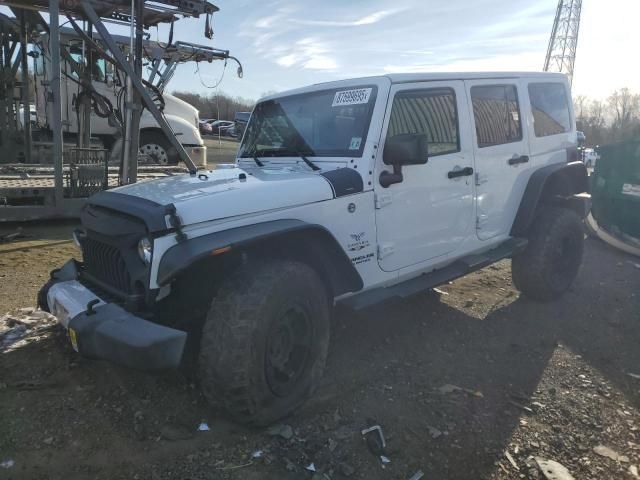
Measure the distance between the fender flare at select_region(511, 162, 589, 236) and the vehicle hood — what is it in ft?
7.63

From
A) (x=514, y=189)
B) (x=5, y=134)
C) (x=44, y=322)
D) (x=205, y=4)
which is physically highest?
(x=205, y=4)

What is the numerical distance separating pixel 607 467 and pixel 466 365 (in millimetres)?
1161

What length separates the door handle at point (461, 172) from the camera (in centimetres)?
376

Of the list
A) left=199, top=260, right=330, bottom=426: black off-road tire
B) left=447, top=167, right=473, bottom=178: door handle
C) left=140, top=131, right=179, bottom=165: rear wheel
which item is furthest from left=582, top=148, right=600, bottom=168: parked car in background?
left=140, top=131, right=179, bottom=165: rear wheel

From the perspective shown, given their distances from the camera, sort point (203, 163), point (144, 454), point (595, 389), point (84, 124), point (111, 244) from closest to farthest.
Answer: point (144, 454) < point (111, 244) < point (595, 389) < point (84, 124) < point (203, 163)

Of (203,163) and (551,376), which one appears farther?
(203,163)

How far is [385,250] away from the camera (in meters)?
3.34

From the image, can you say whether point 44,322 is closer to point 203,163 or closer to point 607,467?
point 607,467

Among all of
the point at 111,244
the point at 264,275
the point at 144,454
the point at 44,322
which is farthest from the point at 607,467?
the point at 44,322

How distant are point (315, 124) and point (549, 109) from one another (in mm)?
2636

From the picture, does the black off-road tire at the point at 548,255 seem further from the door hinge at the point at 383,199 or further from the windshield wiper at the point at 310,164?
the windshield wiper at the point at 310,164

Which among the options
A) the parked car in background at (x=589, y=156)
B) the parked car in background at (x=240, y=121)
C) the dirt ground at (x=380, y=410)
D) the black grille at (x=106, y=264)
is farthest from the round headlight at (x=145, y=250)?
the parked car in background at (x=589, y=156)

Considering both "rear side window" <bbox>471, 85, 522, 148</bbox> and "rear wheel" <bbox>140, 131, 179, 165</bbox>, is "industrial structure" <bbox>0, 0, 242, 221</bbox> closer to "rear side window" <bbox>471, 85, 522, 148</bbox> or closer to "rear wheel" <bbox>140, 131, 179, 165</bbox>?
"rear wheel" <bbox>140, 131, 179, 165</bbox>

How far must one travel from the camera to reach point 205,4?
6.52 meters
